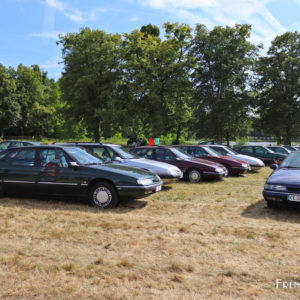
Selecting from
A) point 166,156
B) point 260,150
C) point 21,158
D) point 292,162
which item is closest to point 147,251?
point 21,158

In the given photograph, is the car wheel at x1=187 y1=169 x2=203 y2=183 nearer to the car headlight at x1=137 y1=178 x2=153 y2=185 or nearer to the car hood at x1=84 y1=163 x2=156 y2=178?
the car hood at x1=84 y1=163 x2=156 y2=178

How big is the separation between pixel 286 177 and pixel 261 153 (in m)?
14.3

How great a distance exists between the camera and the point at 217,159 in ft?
50.8

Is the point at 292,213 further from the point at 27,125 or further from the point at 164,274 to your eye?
the point at 27,125

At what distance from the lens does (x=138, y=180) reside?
767 cm

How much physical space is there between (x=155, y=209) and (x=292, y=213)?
310 cm

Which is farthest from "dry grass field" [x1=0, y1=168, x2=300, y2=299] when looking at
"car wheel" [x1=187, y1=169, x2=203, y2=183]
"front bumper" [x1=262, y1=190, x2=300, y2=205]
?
"car wheel" [x1=187, y1=169, x2=203, y2=183]

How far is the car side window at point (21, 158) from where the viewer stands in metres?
8.30

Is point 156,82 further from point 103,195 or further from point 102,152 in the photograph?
point 103,195

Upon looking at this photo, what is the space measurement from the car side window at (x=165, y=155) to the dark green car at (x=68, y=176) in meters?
4.43

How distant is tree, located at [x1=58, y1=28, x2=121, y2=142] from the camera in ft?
114

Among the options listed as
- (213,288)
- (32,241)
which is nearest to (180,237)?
(213,288)

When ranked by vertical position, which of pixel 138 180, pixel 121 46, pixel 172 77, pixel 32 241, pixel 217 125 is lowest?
pixel 32 241

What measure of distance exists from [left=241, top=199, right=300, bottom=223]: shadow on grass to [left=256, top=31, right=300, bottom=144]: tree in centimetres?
3222
